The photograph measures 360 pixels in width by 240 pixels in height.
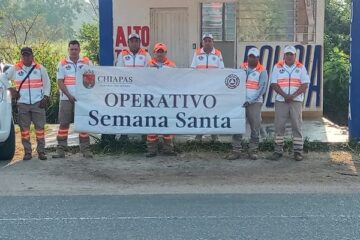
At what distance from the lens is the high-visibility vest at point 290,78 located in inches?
348

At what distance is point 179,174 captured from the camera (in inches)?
323

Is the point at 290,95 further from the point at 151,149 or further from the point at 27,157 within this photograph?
the point at 27,157

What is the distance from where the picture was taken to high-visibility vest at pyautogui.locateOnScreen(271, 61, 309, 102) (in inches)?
348

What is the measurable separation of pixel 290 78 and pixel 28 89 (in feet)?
13.2

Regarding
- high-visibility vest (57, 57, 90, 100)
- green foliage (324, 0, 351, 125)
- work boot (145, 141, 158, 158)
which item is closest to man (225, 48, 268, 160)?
work boot (145, 141, 158, 158)

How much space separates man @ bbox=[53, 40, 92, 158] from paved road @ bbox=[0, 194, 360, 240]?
8.00 feet

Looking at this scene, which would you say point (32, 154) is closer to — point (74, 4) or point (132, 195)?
point (132, 195)

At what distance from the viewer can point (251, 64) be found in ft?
29.6

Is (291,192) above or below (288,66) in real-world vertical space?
below

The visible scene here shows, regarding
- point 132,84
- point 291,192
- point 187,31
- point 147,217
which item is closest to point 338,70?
point 187,31

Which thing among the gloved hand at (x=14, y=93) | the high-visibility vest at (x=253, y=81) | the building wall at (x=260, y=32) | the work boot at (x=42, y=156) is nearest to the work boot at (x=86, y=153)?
the work boot at (x=42, y=156)

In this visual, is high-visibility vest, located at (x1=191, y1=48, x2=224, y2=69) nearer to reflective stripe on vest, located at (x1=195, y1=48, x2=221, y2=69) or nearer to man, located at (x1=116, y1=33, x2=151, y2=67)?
reflective stripe on vest, located at (x1=195, y1=48, x2=221, y2=69)

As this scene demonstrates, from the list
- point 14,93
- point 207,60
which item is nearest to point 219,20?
point 207,60

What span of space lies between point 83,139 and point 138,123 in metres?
0.93
